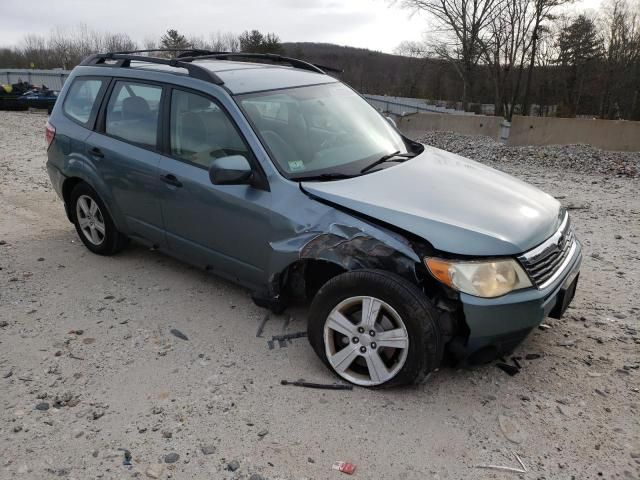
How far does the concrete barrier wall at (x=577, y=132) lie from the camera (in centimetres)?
1205

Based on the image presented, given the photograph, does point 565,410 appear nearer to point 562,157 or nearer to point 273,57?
point 273,57

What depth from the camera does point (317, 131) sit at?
393 centimetres

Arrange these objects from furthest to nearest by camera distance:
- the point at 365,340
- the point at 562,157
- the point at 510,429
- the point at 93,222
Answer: the point at 562,157 < the point at 93,222 < the point at 365,340 < the point at 510,429

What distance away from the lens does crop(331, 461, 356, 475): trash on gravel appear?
2.55 meters

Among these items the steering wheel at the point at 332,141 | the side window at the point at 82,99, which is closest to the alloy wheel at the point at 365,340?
the steering wheel at the point at 332,141

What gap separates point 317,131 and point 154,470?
98.0 inches

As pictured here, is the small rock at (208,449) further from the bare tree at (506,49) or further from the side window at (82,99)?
the bare tree at (506,49)

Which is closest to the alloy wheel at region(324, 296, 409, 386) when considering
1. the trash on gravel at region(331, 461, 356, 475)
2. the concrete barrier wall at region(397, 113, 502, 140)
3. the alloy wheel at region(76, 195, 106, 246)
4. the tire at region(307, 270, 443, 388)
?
the tire at region(307, 270, 443, 388)

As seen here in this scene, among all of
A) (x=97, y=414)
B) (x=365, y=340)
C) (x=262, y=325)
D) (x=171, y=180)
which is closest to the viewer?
(x=97, y=414)

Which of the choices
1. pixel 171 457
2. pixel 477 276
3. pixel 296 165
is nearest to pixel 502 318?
pixel 477 276

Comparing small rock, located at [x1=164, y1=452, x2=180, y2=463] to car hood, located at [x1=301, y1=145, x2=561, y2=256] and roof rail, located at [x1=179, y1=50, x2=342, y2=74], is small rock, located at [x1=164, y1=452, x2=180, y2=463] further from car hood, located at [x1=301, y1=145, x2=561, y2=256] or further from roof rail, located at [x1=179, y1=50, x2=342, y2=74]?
roof rail, located at [x1=179, y1=50, x2=342, y2=74]

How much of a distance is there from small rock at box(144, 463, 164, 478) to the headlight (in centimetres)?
172

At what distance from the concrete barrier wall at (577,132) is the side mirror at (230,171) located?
37.7ft

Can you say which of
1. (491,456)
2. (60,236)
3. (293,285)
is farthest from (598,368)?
(60,236)
